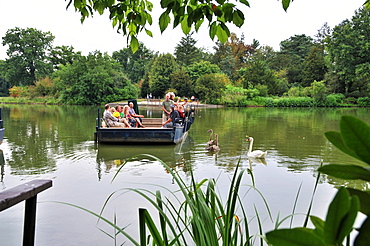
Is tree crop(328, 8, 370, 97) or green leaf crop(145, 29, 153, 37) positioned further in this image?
tree crop(328, 8, 370, 97)

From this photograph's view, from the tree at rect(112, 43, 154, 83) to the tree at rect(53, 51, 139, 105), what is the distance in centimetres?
1725

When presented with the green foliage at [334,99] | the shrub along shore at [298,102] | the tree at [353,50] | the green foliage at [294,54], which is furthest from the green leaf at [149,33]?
the green foliage at [294,54]

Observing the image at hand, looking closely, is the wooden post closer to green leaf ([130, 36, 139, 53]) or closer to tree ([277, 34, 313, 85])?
green leaf ([130, 36, 139, 53])

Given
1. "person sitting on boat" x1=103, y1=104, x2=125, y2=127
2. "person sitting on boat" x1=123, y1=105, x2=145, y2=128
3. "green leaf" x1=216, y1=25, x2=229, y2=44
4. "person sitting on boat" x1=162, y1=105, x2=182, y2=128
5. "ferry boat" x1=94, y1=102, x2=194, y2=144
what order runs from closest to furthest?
"green leaf" x1=216, y1=25, x2=229, y2=44 → "ferry boat" x1=94, y1=102, x2=194, y2=144 → "person sitting on boat" x1=103, y1=104, x2=125, y2=127 → "person sitting on boat" x1=162, y1=105, x2=182, y2=128 → "person sitting on boat" x1=123, y1=105, x2=145, y2=128

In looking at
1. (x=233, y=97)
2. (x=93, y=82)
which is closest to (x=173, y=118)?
(x=233, y=97)

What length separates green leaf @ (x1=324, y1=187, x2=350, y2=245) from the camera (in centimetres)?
43

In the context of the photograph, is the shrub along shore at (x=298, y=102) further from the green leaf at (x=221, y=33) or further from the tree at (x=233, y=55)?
the green leaf at (x=221, y=33)

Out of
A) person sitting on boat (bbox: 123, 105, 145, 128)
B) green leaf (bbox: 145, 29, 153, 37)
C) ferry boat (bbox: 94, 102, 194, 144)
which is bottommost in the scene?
ferry boat (bbox: 94, 102, 194, 144)

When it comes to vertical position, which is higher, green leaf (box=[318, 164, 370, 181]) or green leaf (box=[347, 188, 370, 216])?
green leaf (box=[318, 164, 370, 181])

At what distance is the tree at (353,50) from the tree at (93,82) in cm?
2350

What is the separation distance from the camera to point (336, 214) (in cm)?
44

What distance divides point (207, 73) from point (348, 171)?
45.7 metres

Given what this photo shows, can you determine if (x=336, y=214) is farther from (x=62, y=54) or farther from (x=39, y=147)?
(x=62, y=54)

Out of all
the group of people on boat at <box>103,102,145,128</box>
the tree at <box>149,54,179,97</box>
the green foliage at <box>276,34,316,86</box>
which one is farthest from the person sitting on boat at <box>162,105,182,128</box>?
the green foliage at <box>276,34,316,86</box>
